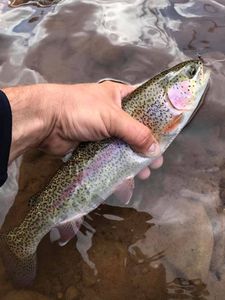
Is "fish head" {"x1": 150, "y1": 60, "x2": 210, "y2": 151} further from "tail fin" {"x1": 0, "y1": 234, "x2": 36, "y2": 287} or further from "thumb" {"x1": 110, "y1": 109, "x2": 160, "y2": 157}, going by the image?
"tail fin" {"x1": 0, "y1": 234, "x2": 36, "y2": 287}

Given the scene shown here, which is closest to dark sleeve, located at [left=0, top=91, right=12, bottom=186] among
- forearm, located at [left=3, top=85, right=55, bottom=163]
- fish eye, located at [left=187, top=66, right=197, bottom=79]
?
forearm, located at [left=3, top=85, right=55, bottom=163]

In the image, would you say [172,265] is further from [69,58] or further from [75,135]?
[69,58]

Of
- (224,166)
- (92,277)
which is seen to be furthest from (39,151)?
(224,166)

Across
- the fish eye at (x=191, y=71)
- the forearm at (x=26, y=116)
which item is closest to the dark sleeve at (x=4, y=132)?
the forearm at (x=26, y=116)

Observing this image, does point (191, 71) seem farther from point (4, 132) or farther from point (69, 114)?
point (4, 132)

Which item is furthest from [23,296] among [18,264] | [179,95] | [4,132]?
[179,95]

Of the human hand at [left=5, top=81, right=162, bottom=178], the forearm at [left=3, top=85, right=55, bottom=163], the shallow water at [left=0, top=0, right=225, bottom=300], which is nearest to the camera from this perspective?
the shallow water at [left=0, top=0, right=225, bottom=300]

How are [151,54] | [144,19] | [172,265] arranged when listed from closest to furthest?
[172,265]
[151,54]
[144,19]
